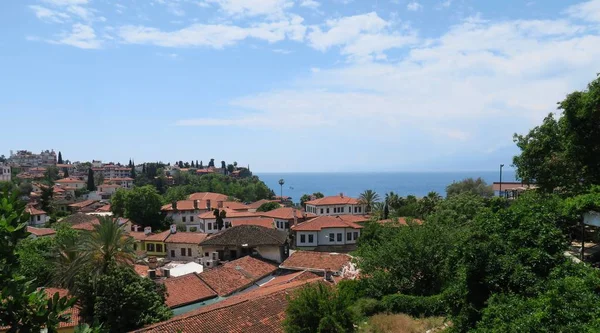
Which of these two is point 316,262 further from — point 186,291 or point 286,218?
point 286,218

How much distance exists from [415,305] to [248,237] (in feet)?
77.1

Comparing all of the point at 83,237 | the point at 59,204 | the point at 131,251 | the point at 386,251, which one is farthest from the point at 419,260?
the point at 59,204

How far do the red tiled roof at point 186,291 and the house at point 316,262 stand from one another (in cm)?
670

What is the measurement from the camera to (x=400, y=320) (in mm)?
16094

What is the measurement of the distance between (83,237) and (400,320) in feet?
53.2

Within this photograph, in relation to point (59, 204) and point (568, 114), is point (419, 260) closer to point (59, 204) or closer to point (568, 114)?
point (568, 114)

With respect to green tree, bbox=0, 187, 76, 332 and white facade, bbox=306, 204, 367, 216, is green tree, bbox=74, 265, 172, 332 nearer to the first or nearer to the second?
green tree, bbox=0, 187, 76, 332

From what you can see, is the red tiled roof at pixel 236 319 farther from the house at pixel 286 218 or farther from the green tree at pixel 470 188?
the green tree at pixel 470 188

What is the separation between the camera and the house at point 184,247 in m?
44.7

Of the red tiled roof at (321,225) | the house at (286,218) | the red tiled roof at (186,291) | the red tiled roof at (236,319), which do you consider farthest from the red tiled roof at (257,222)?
the red tiled roof at (236,319)

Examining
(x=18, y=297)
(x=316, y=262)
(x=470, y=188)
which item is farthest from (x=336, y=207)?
(x=18, y=297)

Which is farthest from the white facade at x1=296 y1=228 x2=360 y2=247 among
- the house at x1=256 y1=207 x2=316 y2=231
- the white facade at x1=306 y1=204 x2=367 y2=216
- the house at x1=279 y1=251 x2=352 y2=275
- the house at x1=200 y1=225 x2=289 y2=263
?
the white facade at x1=306 y1=204 x2=367 y2=216

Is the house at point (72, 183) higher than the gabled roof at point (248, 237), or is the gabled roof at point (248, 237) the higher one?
the house at point (72, 183)

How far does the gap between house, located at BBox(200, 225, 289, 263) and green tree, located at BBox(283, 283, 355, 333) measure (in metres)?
22.5
